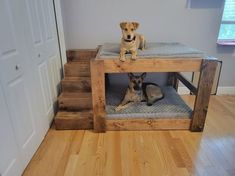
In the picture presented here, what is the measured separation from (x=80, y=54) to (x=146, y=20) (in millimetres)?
970

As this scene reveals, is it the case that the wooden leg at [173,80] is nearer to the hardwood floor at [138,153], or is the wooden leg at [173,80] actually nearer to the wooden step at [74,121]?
the hardwood floor at [138,153]

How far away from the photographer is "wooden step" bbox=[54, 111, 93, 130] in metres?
1.86

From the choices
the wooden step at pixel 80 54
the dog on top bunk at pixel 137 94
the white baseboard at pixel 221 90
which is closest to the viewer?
the dog on top bunk at pixel 137 94

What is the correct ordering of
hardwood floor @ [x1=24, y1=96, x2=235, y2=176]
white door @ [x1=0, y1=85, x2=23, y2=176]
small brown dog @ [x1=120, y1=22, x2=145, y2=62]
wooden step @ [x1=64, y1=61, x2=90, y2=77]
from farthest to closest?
wooden step @ [x1=64, y1=61, x2=90, y2=77] → small brown dog @ [x1=120, y1=22, x2=145, y2=62] → hardwood floor @ [x1=24, y1=96, x2=235, y2=176] → white door @ [x1=0, y1=85, x2=23, y2=176]

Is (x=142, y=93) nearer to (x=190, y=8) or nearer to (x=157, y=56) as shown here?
(x=157, y=56)

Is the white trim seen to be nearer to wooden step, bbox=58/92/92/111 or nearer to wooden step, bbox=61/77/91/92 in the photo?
wooden step, bbox=61/77/91/92

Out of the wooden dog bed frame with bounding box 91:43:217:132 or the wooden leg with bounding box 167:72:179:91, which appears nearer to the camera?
the wooden dog bed frame with bounding box 91:43:217:132

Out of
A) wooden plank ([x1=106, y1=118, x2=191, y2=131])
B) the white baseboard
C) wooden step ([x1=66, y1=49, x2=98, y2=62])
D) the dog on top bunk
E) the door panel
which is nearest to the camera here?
the door panel

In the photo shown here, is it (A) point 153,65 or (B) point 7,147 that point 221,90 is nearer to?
(A) point 153,65

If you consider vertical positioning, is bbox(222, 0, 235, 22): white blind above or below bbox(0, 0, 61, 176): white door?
above

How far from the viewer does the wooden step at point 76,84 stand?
2.07 m

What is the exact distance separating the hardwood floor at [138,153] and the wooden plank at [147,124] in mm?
52

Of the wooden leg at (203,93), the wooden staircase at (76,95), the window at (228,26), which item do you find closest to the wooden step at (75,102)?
the wooden staircase at (76,95)

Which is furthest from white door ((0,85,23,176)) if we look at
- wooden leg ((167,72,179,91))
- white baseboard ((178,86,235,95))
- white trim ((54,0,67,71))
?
white baseboard ((178,86,235,95))
